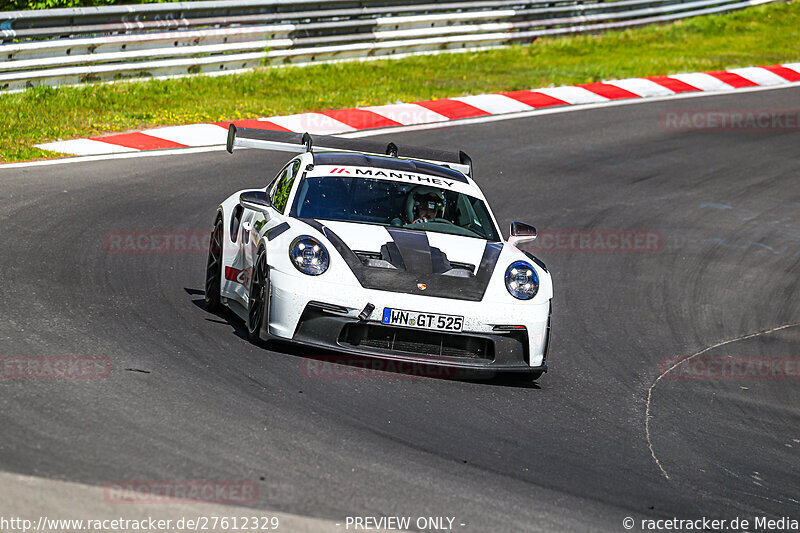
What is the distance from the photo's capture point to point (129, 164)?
13.2m

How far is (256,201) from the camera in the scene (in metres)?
8.09

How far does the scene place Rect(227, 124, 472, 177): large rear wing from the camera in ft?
29.9

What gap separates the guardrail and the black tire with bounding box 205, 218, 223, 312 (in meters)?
7.29

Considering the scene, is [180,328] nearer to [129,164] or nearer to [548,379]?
[548,379]

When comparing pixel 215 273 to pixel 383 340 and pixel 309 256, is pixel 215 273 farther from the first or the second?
pixel 383 340

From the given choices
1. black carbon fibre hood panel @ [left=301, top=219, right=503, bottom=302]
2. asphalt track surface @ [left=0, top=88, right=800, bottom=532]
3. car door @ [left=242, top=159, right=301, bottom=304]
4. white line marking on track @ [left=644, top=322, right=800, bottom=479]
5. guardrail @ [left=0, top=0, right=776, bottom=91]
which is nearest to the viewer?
asphalt track surface @ [left=0, top=88, right=800, bottom=532]

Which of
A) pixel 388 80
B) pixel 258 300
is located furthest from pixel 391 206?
pixel 388 80

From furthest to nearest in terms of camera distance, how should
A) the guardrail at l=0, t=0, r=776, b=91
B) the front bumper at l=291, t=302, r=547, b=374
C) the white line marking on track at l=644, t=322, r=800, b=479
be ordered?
the guardrail at l=0, t=0, r=776, b=91
the front bumper at l=291, t=302, r=547, b=374
the white line marking on track at l=644, t=322, r=800, b=479

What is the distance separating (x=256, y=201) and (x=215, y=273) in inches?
34.7

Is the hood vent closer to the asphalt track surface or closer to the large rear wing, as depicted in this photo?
the asphalt track surface

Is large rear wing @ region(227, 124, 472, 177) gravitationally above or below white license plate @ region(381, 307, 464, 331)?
→ above

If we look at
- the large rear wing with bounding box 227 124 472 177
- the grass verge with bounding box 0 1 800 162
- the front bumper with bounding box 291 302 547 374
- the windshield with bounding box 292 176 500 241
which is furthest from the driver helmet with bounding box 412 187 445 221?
the grass verge with bounding box 0 1 800 162

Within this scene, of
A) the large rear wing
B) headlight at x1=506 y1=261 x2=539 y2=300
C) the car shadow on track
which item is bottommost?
the car shadow on track

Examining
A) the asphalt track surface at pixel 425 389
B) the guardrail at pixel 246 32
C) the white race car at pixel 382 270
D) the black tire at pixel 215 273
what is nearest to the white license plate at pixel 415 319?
the white race car at pixel 382 270
